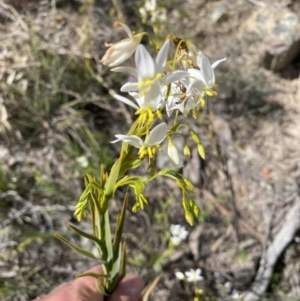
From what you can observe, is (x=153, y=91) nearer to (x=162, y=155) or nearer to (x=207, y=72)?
(x=207, y=72)

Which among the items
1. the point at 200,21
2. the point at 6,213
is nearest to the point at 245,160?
the point at 200,21

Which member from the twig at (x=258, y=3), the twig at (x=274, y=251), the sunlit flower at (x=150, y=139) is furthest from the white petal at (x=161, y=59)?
the twig at (x=258, y=3)

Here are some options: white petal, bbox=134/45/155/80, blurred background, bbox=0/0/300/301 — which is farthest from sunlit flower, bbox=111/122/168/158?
blurred background, bbox=0/0/300/301

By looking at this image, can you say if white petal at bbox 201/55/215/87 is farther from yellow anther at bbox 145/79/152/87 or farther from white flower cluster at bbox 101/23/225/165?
yellow anther at bbox 145/79/152/87

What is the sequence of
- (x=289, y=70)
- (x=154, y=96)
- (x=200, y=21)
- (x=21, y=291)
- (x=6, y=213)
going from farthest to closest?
1. (x=200, y=21)
2. (x=289, y=70)
3. (x=6, y=213)
4. (x=21, y=291)
5. (x=154, y=96)

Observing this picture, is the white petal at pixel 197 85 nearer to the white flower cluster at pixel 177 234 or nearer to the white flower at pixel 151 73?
the white flower at pixel 151 73

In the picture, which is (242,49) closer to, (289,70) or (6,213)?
(289,70)
